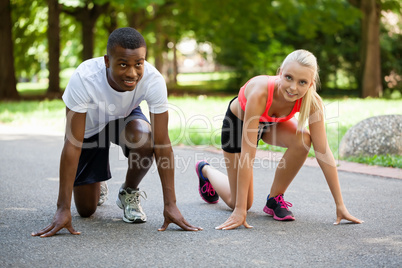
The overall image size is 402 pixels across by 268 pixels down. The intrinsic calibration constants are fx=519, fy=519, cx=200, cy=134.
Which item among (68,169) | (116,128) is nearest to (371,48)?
(116,128)

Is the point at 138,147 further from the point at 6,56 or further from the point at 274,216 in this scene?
the point at 6,56

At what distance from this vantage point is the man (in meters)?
3.72

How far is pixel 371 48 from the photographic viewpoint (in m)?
17.4

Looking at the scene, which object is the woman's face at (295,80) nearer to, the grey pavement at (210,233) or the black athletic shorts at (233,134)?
the black athletic shorts at (233,134)

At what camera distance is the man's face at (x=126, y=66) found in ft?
12.0

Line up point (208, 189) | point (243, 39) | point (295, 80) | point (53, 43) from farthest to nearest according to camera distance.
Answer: point (243, 39) → point (53, 43) → point (208, 189) → point (295, 80)

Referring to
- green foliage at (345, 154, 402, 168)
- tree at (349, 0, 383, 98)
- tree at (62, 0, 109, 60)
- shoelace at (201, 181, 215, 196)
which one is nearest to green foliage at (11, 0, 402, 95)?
tree at (62, 0, 109, 60)

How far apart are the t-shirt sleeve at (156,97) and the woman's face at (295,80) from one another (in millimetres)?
907

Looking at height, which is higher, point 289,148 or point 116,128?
point 116,128

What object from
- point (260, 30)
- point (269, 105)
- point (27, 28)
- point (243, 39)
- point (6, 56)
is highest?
point (27, 28)

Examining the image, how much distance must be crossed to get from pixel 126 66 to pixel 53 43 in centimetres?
1602

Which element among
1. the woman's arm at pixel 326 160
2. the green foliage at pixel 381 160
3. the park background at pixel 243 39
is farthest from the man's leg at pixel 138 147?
the park background at pixel 243 39

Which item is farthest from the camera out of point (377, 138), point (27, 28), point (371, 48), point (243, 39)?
point (27, 28)

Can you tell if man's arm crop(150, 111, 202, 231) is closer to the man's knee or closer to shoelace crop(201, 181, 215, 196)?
the man's knee
